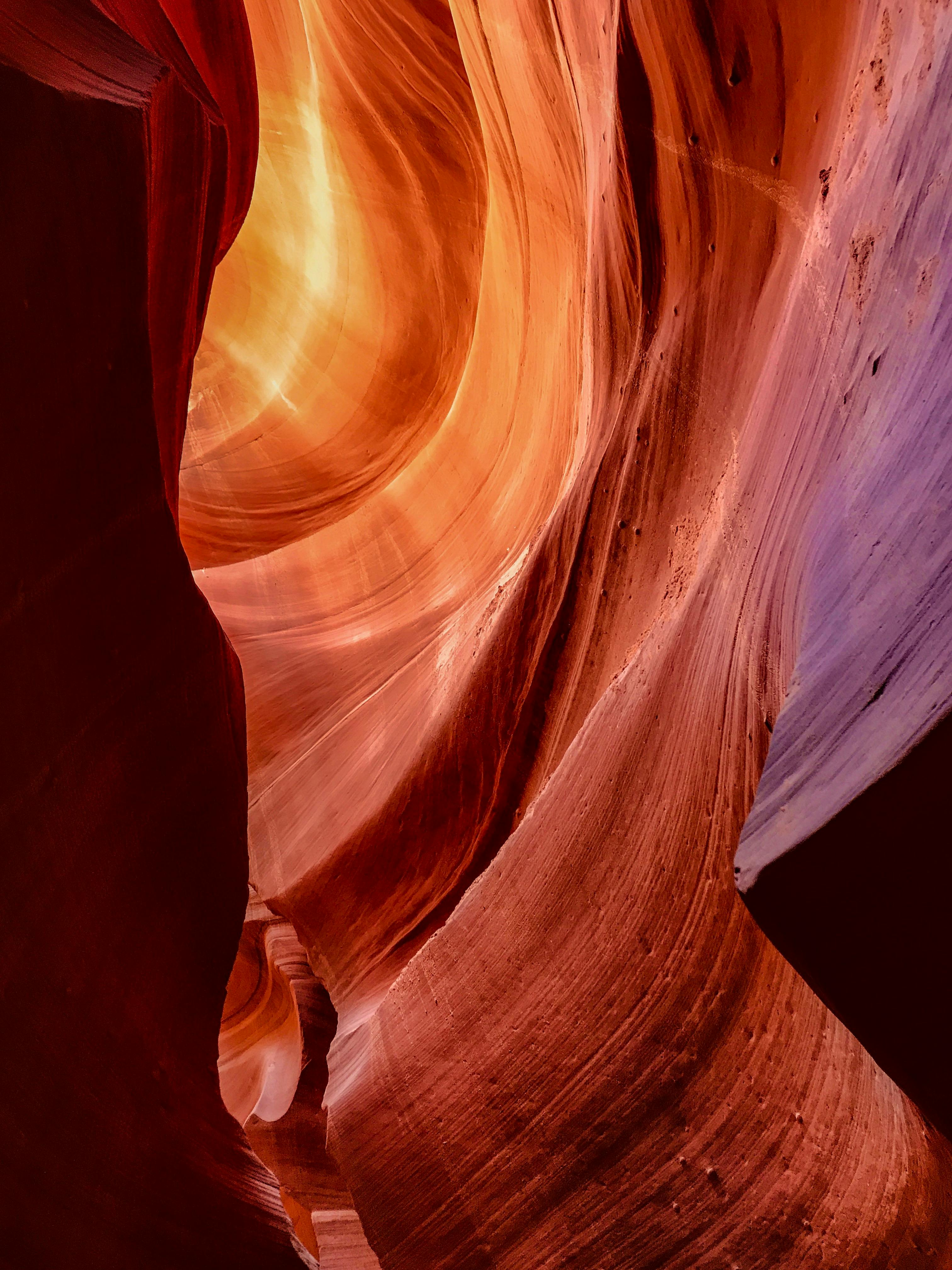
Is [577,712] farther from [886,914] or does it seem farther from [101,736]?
[886,914]

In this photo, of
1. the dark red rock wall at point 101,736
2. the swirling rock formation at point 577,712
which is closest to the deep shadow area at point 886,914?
the swirling rock formation at point 577,712

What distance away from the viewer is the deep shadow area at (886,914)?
104 cm

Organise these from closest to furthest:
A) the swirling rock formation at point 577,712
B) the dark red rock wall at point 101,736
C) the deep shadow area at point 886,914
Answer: the deep shadow area at point 886,914 → the swirling rock formation at point 577,712 → the dark red rock wall at point 101,736

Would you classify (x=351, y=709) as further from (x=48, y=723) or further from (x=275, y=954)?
(x=48, y=723)

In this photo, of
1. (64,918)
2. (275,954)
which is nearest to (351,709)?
(275,954)

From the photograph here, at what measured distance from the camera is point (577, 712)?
8.35 feet

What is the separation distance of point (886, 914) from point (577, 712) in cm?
147

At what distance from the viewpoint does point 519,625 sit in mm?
2797

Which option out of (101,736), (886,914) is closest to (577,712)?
(101,736)

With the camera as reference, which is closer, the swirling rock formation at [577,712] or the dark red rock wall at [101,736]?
the swirling rock formation at [577,712]

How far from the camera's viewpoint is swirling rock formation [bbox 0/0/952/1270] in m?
1.31

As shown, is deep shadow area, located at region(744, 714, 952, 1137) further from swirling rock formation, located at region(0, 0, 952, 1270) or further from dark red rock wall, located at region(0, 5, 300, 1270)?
dark red rock wall, located at region(0, 5, 300, 1270)

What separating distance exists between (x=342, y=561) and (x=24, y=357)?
2.93 m

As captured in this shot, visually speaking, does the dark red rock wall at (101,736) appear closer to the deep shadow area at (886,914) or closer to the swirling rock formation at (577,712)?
the swirling rock formation at (577,712)
